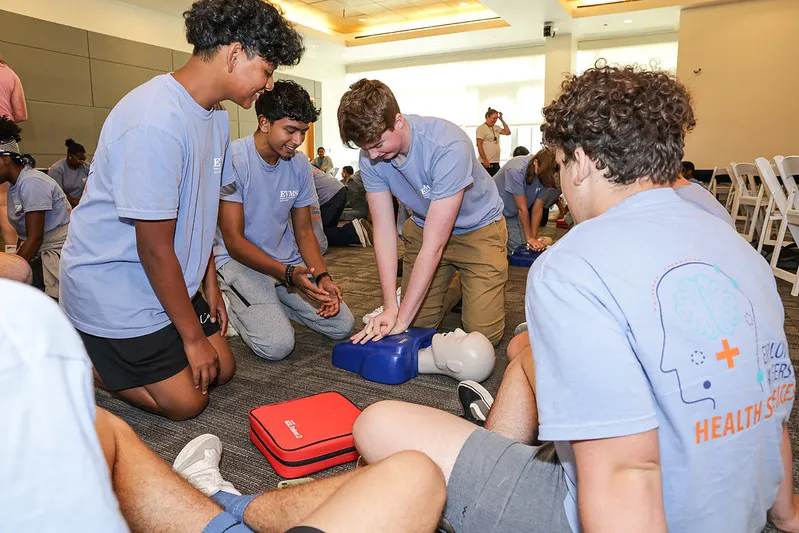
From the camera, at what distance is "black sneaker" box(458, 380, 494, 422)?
1.70 meters

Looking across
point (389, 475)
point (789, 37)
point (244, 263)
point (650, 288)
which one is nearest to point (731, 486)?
point (650, 288)

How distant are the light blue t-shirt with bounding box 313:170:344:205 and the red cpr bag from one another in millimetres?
3682

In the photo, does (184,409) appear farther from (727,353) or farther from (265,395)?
(727,353)

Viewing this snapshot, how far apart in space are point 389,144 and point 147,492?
1.49 m

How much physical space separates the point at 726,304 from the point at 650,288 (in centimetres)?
11

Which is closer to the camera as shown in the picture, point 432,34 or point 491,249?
point 491,249

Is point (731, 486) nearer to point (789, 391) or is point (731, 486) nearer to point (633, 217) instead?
point (789, 391)

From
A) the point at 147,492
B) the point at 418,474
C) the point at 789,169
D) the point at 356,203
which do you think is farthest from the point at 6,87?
the point at 789,169

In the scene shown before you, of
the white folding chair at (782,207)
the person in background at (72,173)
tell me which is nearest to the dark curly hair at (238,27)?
the white folding chair at (782,207)

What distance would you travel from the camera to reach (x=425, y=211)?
251 centimetres

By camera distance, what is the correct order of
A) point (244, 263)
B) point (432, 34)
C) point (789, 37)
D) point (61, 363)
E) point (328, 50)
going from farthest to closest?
point (328, 50), point (432, 34), point (789, 37), point (244, 263), point (61, 363)

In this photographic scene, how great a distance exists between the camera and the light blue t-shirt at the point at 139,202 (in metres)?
1.58

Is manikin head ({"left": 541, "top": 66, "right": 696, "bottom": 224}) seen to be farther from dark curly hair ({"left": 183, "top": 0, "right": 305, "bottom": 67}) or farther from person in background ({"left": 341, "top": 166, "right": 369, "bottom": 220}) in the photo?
person in background ({"left": 341, "top": 166, "right": 369, "bottom": 220})

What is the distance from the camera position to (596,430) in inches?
26.7
